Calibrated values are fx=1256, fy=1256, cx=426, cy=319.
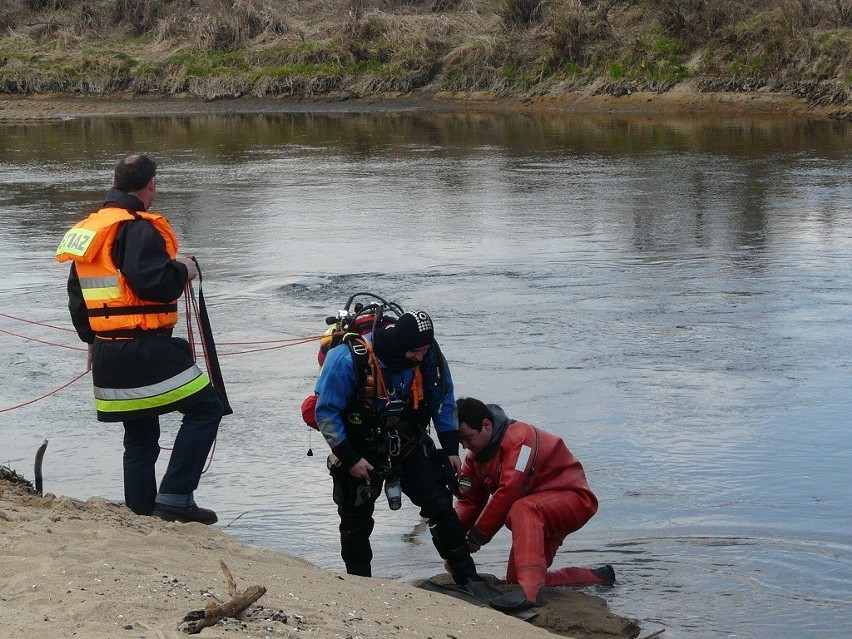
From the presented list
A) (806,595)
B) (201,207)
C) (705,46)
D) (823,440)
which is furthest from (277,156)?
(806,595)

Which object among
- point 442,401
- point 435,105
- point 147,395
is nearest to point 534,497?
point 442,401

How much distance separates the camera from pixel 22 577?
15.1 ft

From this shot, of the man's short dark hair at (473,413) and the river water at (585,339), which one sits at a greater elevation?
the man's short dark hair at (473,413)

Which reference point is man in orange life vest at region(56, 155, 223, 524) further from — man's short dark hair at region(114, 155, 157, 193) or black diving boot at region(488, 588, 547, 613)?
black diving boot at region(488, 588, 547, 613)

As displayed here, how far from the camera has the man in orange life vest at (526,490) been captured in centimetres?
590

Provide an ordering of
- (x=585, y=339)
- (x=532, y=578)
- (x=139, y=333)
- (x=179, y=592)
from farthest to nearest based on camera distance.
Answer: (x=585, y=339) < (x=139, y=333) < (x=532, y=578) < (x=179, y=592)

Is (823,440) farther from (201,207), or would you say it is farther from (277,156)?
(277,156)

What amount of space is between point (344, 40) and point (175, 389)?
36.0m

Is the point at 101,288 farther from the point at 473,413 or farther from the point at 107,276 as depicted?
the point at 473,413

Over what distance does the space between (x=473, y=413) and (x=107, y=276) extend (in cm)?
182

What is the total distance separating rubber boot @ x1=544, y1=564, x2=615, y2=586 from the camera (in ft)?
19.9

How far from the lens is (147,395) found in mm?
5922

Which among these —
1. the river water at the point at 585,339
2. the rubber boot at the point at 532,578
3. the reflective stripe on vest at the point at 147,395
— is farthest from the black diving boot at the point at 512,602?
the reflective stripe on vest at the point at 147,395

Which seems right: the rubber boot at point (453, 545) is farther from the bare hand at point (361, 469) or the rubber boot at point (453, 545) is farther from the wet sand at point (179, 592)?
the bare hand at point (361, 469)
